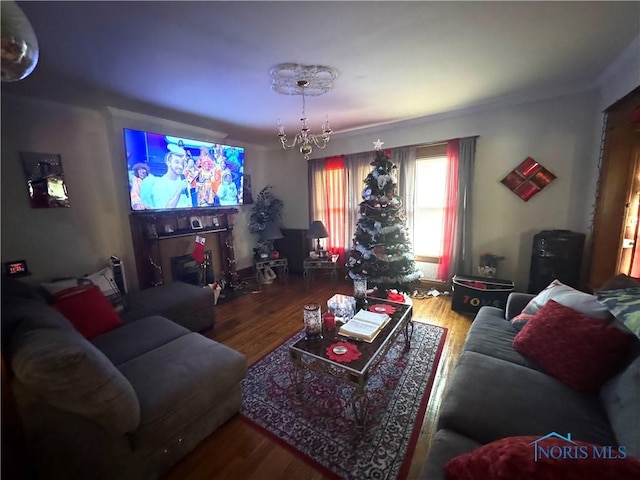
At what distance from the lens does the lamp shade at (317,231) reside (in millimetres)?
4113

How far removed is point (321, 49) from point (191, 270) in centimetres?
314

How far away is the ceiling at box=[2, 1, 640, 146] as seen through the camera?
1.44 meters

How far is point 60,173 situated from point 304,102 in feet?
8.40

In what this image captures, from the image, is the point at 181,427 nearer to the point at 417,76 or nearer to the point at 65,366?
the point at 65,366

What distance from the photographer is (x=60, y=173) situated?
2.54 metres

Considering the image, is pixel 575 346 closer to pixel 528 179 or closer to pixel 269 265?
pixel 528 179

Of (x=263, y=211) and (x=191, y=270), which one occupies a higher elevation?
(x=263, y=211)

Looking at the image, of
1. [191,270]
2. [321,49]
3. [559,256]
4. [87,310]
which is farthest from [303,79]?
[559,256]

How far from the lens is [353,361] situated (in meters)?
1.53

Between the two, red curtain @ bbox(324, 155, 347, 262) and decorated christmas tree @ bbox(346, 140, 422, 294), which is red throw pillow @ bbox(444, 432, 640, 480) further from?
red curtain @ bbox(324, 155, 347, 262)

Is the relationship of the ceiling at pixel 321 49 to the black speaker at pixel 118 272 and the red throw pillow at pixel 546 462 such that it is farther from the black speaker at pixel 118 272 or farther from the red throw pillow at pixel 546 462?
the red throw pillow at pixel 546 462

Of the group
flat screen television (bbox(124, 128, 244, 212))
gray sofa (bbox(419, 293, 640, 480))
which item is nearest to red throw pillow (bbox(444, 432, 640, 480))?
gray sofa (bbox(419, 293, 640, 480))

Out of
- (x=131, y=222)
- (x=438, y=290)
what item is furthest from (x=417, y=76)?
(x=131, y=222)

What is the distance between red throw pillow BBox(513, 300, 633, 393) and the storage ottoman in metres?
2.72
